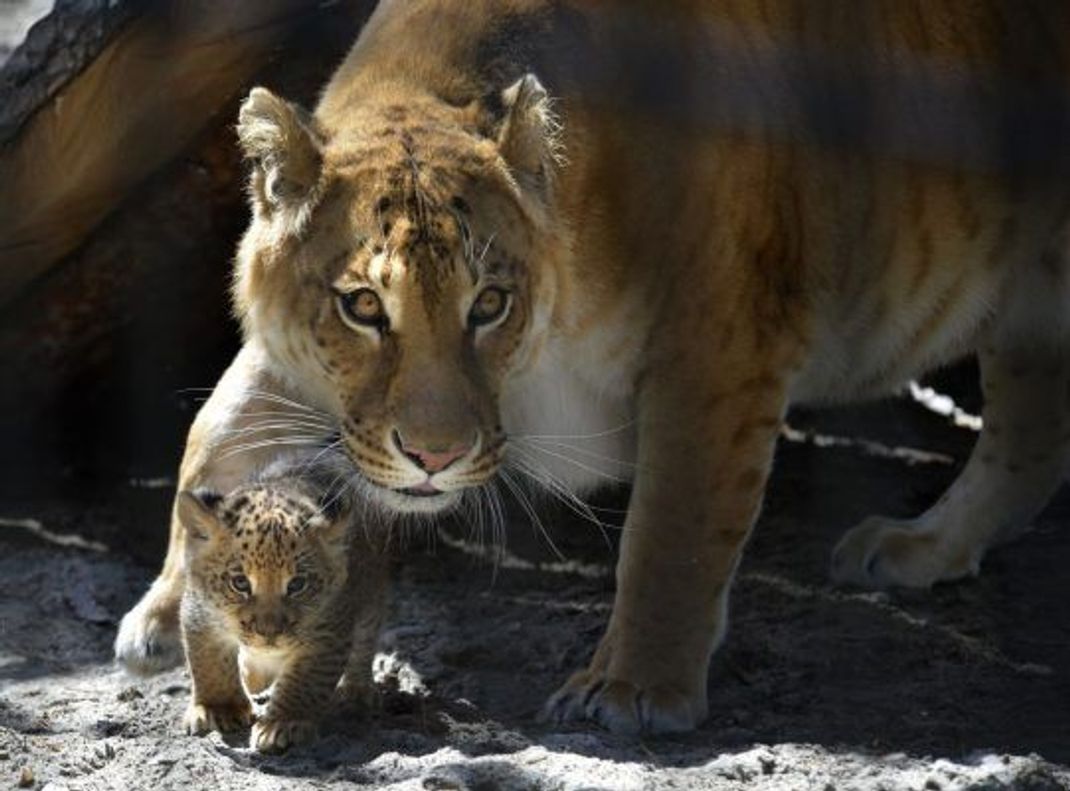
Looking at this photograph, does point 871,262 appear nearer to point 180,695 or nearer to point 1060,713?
point 1060,713

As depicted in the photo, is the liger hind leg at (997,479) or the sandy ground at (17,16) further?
the sandy ground at (17,16)

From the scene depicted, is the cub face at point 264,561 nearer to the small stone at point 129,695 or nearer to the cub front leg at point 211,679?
the cub front leg at point 211,679

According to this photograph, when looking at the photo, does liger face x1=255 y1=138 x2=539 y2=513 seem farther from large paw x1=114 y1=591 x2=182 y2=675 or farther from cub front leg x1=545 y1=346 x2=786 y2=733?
large paw x1=114 y1=591 x2=182 y2=675

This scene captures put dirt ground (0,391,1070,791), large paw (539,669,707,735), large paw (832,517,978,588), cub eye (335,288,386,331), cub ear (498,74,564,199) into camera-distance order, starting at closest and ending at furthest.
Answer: dirt ground (0,391,1070,791)
cub eye (335,288,386,331)
cub ear (498,74,564,199)
large paw (539,669,707,735)
large paw (832,517,978,588)

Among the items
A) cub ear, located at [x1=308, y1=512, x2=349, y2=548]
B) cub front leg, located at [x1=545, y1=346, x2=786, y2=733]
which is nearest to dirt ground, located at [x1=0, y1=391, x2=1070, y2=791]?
cub front leg, located at [x1=545, y1=346, x2=786, y2=733]

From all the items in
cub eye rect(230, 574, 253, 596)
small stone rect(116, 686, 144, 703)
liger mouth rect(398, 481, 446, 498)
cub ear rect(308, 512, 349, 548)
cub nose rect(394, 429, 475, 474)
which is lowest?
small stone rect(116, 686, 144, 703)

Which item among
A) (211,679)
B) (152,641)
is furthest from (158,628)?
(211,679)

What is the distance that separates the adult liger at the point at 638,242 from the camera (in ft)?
11.9

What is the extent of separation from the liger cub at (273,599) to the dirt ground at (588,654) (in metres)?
0.09

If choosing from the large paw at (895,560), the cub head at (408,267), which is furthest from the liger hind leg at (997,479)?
the cub head at (408,267)

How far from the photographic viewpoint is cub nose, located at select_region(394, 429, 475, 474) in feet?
11.6

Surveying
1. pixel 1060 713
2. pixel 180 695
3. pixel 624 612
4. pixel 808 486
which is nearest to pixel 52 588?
pixel 180 695

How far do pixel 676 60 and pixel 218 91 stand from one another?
3.98ft

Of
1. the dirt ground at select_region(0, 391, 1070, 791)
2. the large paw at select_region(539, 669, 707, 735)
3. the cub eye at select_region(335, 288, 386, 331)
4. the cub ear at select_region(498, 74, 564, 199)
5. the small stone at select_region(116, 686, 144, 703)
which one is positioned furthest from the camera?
the small stone at select_region(116, 686, 144, 703)
